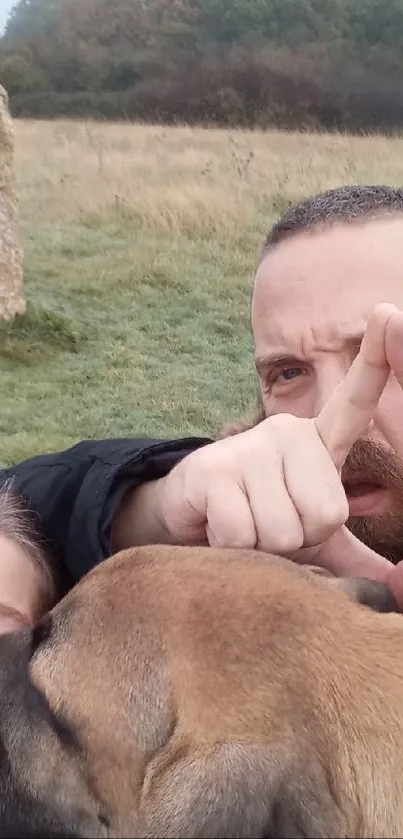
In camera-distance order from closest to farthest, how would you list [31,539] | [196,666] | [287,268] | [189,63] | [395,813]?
[395,813]
[196,666]
[31,539]
[287,268]
[189,63]

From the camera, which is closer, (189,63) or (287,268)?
(287,268)

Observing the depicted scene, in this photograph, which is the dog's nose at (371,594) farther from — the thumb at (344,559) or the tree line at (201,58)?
the tree line at (201,58)

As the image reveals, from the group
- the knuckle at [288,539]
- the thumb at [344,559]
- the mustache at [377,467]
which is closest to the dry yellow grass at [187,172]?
the mustache at [377,467]

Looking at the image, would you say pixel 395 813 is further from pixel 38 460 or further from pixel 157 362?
pixel 157 362

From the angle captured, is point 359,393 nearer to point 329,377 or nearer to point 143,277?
point 329,377

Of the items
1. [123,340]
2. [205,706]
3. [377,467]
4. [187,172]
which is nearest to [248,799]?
[205,706]

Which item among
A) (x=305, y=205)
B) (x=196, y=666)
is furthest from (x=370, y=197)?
(x=196, y=666)

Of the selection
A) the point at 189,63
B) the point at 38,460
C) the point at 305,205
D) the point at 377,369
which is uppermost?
the point at 189,63

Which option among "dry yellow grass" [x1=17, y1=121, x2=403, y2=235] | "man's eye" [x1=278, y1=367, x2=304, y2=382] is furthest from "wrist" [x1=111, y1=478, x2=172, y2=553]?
"dry yellow grass" [x1=17, y1=121, x2=403, y2=235]
